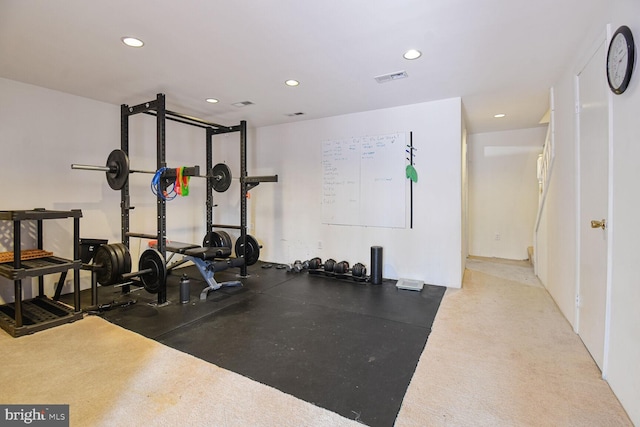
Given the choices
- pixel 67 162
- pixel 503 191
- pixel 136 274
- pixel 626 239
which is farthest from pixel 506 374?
pixel 67 162

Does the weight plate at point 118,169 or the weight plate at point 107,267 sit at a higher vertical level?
the weight plate at point 118,169

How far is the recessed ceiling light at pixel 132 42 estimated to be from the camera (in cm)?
237

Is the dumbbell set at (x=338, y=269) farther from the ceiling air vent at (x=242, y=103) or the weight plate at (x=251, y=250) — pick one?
the ceiling air vent at (x=242, y=103)

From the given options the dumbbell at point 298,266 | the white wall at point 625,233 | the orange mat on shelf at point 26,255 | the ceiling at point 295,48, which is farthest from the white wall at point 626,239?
the orange mat on shelf at point 26,255

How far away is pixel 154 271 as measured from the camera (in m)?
3.23

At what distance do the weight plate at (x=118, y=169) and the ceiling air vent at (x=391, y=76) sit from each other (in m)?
2.82

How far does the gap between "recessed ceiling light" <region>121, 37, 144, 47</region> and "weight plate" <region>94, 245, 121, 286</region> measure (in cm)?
197

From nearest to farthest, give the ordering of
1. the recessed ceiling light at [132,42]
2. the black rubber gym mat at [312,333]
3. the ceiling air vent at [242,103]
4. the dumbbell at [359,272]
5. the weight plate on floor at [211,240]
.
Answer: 1. the black rubber gym mat at [312,333]
2. the recessed ceiling light at [132,42]
3. the ceiling air vent at [242,103]
4. the dumbbell at [359,272]
5. the weight plate on floor at [211,240]

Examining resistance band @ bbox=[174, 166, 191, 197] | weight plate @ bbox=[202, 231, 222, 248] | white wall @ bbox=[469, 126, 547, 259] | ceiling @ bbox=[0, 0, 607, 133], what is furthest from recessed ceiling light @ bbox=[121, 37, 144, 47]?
white wall @ bbox=[469, 126, 547, 259]

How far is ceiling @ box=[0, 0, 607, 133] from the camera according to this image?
79.0 inches

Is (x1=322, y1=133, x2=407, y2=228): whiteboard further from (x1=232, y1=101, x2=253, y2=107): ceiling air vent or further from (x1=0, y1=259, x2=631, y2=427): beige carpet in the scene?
(x1=0, y1=259, x2=631, y2=427): beige carpet

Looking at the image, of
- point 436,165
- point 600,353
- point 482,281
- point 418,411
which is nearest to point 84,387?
point 418,411

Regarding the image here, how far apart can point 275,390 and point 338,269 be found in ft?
8.42

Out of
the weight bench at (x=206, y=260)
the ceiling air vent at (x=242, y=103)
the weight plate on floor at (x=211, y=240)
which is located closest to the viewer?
the weight bench at (x=206, y=260)
